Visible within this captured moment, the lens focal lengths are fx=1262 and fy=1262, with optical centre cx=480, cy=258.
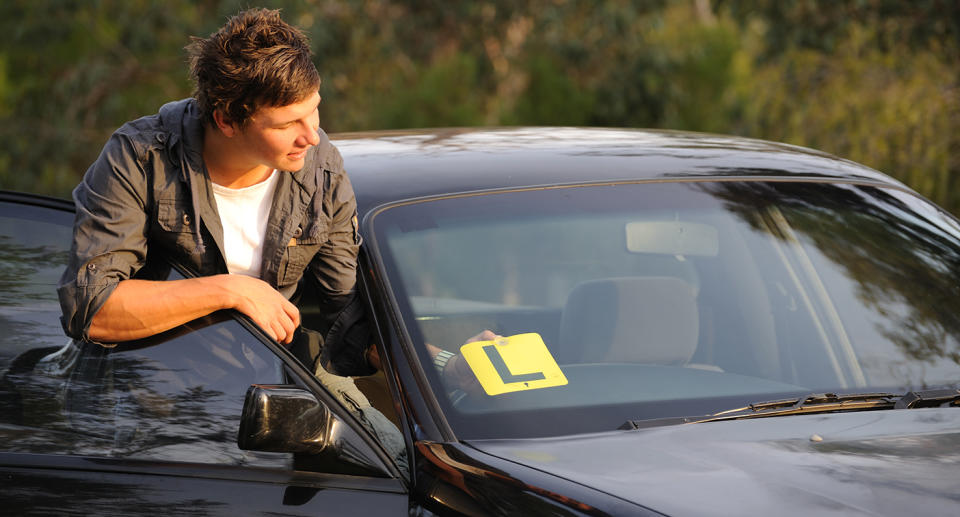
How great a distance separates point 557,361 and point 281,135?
2.42 feet

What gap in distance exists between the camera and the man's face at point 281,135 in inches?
102

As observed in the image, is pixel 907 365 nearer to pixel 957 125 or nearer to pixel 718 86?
pixel 957 125

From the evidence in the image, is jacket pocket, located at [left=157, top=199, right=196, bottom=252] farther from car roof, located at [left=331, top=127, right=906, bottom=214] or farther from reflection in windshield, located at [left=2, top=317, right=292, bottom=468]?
car roof, located at [left=331, top=127, right=906, bottom=214]

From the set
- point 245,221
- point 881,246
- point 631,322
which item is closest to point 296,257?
point 245,221

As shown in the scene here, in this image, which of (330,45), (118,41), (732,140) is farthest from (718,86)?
(732,140)

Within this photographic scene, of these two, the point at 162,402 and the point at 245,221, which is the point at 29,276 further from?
the point at 162,402

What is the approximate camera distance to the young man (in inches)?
97.3

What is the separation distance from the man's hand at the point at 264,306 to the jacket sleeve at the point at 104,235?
0.20 meters

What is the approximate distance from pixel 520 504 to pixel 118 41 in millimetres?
15498

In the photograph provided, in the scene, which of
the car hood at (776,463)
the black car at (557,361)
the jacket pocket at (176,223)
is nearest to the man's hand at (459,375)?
the black car at (557,361)

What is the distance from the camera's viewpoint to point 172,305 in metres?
2.44

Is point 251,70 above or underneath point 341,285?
above

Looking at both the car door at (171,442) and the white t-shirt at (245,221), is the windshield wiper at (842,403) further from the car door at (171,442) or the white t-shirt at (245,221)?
the white t-shirt at (245,221)

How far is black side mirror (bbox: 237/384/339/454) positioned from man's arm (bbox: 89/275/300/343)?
1.02ft
